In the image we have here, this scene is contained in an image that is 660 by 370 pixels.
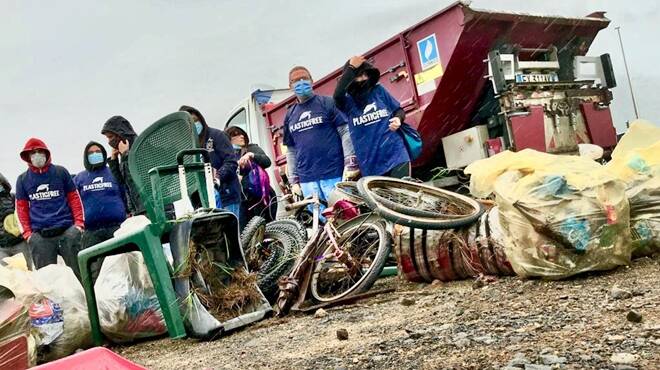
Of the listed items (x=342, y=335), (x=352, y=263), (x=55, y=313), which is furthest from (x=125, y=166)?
(x=342, y=335)

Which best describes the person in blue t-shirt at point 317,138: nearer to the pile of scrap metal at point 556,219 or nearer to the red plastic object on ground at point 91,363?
the pile of scrap metal at point 556,219

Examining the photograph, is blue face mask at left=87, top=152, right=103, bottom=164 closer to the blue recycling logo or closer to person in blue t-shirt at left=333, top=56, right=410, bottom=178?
person in blue t-shirt at left=333, top=56, right=410, bottom=178

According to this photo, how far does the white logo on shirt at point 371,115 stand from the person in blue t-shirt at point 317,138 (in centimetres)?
33

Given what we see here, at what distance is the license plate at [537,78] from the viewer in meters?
6.24

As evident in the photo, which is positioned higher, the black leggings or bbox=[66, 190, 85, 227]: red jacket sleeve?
bbox=[66, 190, 85, 227]: red jacket sleeve

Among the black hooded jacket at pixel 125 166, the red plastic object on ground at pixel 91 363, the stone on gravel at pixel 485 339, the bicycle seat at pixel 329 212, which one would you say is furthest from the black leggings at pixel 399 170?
the red plastic object on ground at pixel 91 363

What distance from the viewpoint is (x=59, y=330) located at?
3.87m

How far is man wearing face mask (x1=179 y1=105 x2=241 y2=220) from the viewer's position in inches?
197

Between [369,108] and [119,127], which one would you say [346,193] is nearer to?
[369,108]

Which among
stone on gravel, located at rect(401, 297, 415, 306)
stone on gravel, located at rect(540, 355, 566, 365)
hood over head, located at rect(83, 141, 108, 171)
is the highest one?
hood over head, located at rect(83, 141, 108, 171)

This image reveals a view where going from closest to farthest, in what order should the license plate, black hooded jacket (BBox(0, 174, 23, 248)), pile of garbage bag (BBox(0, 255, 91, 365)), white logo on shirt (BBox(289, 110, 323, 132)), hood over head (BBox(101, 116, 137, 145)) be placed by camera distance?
pile of garbage bag (BBox(0, 255, 91, 365))
hood over head (BBox(101, 116, 137, 145))
white logo on shirt (BBox(289, 110, 323, 132))
the license plate
black hooded jacket (BBox(0, 174, 23, 248))

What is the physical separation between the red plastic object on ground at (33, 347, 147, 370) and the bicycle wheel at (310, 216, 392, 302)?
260cm

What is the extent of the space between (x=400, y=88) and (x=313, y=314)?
3.57 meters

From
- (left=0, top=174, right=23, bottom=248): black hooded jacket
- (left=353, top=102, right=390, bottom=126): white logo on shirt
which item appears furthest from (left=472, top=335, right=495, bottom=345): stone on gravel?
(left=0, top=174, right=23, bottom=248): black hooded jacket
